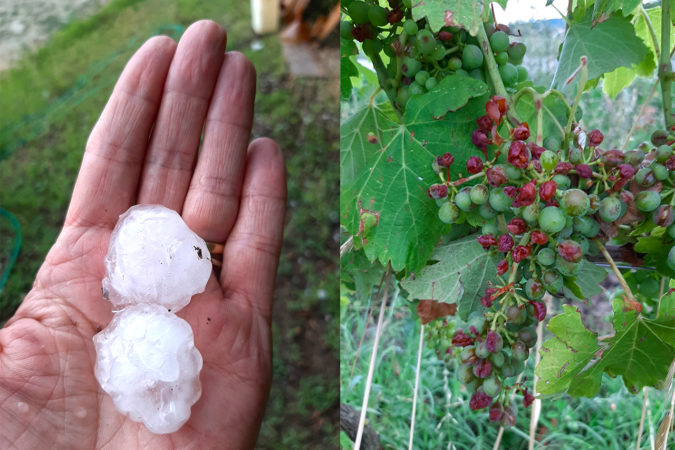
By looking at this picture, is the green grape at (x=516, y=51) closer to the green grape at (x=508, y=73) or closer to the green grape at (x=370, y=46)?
the green grape at (x=508, y=73)

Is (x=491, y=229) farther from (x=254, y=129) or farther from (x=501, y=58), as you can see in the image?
(x=254, y=129)

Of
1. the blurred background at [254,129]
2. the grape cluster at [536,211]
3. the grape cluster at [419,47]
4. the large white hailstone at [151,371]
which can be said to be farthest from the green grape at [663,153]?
the blurred background at [254,129]

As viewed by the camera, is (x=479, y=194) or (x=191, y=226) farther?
(x=191, y=226)

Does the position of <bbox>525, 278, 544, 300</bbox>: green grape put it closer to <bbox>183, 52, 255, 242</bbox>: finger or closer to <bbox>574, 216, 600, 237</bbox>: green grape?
<bbox>574, 216, 600, 237</bbox>: green grape

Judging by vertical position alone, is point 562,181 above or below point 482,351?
above

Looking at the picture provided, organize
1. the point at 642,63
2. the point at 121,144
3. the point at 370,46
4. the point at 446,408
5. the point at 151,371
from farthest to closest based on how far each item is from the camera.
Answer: the point at 446,408
the point at 121,144
the point at 151,371
the point at 642,63
the point at 370,46

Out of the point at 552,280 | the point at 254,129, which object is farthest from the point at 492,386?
the point at 254,129

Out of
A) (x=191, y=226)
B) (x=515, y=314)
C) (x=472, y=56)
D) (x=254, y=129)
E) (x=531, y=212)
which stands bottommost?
(x=254, y=129)
